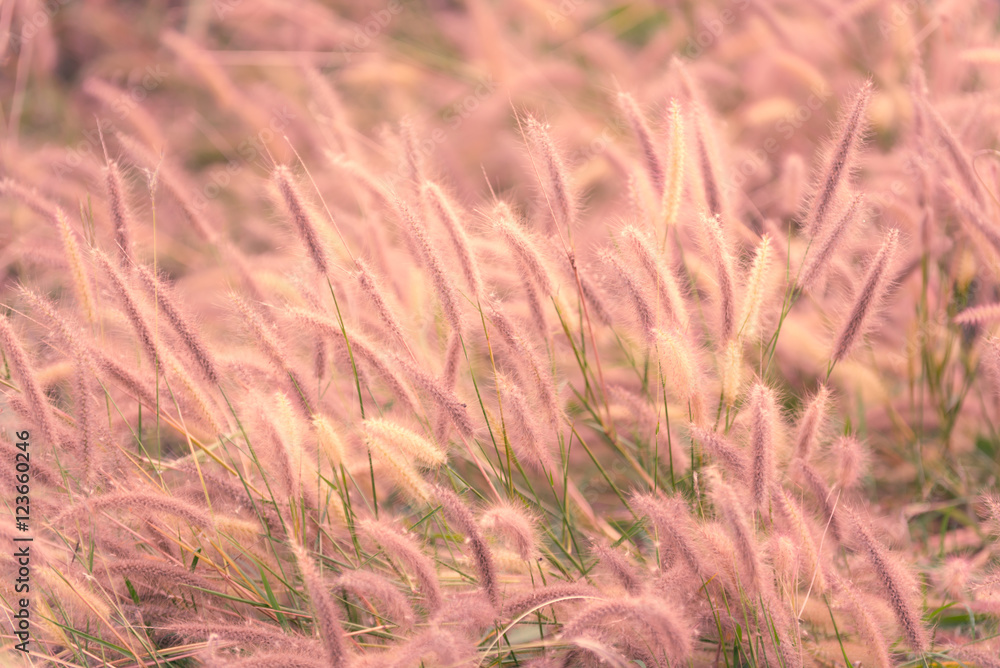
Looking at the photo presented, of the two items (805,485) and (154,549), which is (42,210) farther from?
(805,485)

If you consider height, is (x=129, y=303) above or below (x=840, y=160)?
below

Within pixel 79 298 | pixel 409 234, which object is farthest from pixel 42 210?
pixel 409 234

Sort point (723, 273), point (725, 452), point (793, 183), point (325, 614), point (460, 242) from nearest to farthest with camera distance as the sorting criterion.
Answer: point (325, 614), point (725, 452), point (723, 273), point (460, 242), point (793, 183)

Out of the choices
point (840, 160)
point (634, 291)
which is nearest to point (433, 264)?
point (634, 291)

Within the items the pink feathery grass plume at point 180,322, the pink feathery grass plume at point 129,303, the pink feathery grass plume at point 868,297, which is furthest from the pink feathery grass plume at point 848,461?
the pink feathery grass plume at point 129,303

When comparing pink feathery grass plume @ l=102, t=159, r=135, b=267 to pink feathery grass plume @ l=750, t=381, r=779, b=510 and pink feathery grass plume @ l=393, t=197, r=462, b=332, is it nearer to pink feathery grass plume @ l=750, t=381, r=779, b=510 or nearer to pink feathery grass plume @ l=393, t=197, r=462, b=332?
pink feathery grass plume @ l=393, t=197, r=462, b=332

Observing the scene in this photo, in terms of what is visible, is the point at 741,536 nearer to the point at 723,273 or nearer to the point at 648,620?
the point at 648,620

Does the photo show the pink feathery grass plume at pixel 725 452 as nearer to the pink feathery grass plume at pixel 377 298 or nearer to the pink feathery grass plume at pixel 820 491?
the pink feathery grass plume at pixel 820 491
